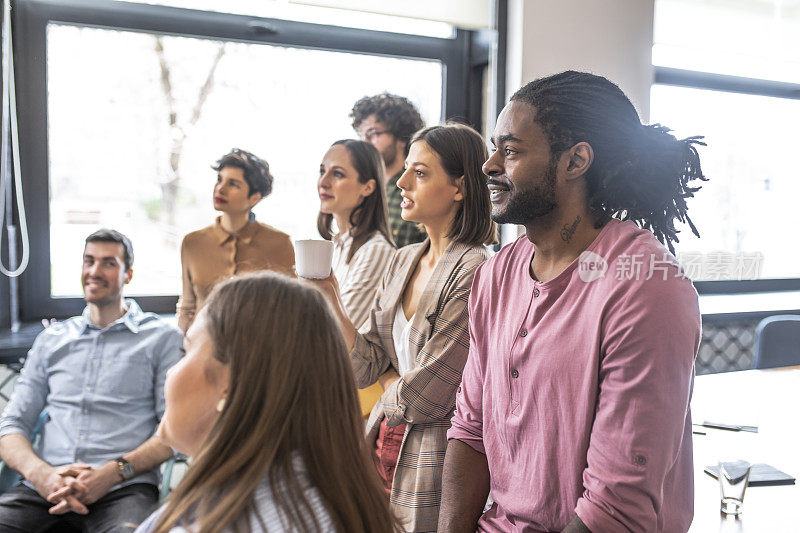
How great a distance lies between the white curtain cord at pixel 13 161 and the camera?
255 centimetres

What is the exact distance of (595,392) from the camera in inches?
42.6

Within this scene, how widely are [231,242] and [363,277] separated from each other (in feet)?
2.24

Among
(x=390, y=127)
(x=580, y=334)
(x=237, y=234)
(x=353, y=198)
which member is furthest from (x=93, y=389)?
(x=580, y=334)

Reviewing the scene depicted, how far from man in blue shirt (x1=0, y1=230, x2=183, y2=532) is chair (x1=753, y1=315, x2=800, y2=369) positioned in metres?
2.37

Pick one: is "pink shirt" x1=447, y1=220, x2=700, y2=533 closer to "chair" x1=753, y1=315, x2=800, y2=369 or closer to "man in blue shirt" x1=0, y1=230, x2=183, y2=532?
"man in blue shirt" x1=0, y1=230, x2=183, y2=532

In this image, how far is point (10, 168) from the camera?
265 cm

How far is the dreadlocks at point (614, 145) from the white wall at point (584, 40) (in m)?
1.91

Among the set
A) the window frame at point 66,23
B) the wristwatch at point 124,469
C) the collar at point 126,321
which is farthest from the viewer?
the window frame at point 66,23

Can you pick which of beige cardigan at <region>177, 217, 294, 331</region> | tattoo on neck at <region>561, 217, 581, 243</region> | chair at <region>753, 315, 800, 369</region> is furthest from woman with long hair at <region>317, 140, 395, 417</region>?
chair at <region>753, 315, 800, 369</region>

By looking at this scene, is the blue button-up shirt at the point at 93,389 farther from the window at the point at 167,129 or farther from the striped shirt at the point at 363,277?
the striped shirt at the point at 363,277

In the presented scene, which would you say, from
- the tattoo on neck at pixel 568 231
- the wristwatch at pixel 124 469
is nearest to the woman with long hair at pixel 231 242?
the wristwatch at pixel 124 469

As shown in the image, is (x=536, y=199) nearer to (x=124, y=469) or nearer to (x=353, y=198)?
(x=353, y=198)

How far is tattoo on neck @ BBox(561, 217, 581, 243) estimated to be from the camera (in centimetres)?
121

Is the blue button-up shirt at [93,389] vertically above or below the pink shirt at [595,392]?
below
